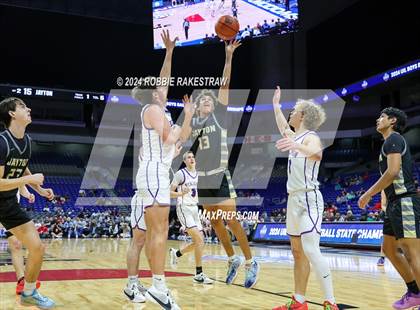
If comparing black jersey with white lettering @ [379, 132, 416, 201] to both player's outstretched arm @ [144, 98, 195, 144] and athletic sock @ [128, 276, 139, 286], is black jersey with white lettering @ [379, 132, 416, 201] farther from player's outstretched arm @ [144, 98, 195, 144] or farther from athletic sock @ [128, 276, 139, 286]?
athletic sock @ [128, 276, 139, 286]

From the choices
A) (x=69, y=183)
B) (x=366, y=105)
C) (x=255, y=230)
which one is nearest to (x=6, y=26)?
(x=69, y=183)

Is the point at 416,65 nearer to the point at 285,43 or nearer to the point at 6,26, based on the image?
the point at 285,43

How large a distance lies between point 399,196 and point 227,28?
400cm

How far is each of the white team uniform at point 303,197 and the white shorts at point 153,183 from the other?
42.4 inches

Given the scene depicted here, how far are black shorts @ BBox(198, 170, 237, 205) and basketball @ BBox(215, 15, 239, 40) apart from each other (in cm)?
258

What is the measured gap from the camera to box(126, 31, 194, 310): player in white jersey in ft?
13.2

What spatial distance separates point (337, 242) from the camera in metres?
13.6

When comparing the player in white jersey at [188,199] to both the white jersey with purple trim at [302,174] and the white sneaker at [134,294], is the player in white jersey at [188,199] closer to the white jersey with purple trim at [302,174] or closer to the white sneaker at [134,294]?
the white sneaker at [134,294]

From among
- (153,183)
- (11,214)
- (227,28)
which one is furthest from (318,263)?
(227,28)

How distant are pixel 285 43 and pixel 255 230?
1393 cm

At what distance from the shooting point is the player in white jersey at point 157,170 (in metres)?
4.02

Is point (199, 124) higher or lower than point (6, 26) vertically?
lower

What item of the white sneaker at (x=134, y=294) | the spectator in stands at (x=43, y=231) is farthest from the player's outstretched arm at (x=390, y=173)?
the spectator in stands at (x=43, y=231)

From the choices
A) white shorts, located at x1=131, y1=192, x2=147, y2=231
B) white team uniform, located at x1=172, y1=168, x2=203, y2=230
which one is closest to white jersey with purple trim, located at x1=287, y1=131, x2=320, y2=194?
white shorts, located at x1=131, y1=192, x2=147, y2=231
